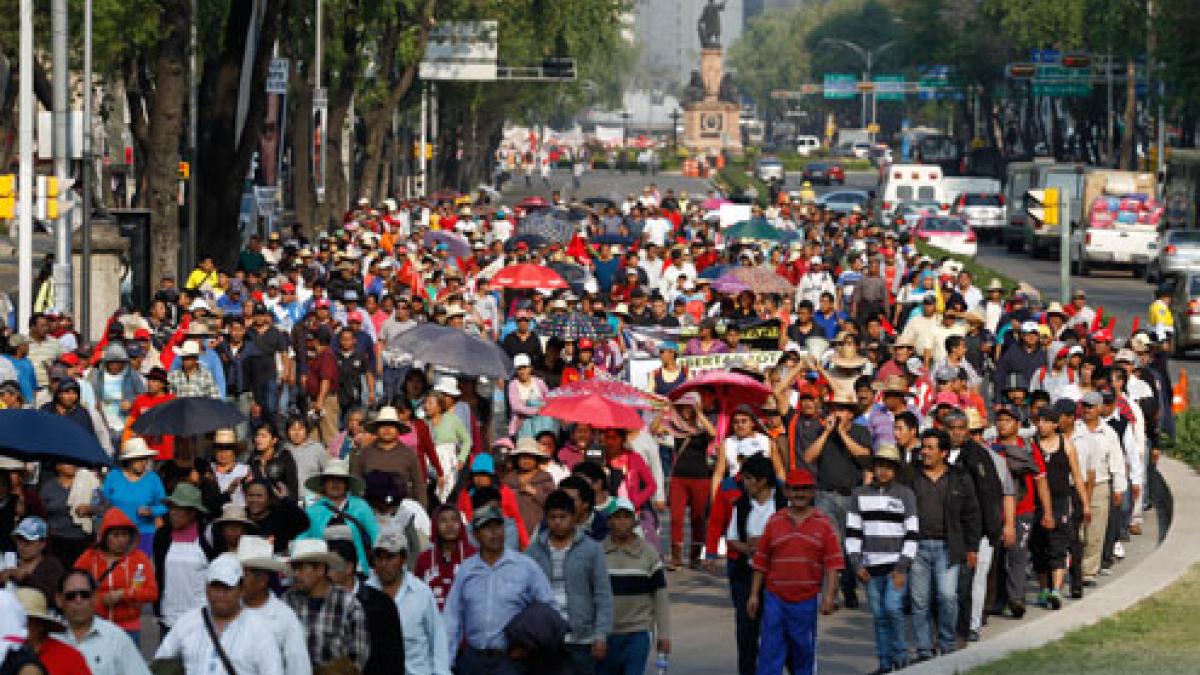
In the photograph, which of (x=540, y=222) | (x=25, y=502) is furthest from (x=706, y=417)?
(x=540, y=222)

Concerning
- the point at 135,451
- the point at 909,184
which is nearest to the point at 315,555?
the point at 135,451

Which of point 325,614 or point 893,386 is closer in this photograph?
point 325,614

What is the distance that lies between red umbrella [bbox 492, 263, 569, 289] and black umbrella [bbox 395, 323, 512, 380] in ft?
28.0

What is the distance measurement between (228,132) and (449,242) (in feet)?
23.3

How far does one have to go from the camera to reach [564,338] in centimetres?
2409

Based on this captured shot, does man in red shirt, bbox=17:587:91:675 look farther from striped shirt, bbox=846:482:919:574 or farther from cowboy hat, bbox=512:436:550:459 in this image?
striped shirt, bbox=846:482:919:574

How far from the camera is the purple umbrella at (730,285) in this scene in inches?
1160

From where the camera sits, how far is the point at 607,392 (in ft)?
58.1

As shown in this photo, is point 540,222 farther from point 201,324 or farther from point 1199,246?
point 201,324

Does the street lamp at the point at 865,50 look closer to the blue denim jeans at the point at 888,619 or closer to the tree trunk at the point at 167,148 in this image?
the tree trunk at the point at 167,148

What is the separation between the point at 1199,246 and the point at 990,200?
2294 cm

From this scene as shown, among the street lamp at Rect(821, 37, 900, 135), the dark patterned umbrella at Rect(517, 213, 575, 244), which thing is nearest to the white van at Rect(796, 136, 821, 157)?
the street lamp at Rect(821, 37, 900, 135)

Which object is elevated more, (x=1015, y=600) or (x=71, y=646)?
(x=71, y=646)

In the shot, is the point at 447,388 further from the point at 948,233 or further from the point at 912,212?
the point at 912,212
